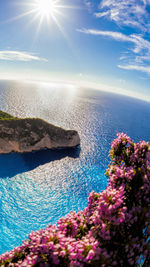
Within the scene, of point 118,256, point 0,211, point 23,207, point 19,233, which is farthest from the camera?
point 23,207

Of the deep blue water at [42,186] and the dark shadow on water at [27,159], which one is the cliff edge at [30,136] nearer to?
the dark shadow on water at [27,159]

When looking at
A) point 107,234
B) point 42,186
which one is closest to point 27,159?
point 42,186

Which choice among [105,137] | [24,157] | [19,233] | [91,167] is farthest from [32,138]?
[105,137]

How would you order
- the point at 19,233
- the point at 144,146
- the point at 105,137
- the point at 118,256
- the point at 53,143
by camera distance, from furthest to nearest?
the point at 105,137
the point at 53,143
the point at 19,233
the point at 144,146
the point at 118,256

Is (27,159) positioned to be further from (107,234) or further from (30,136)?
(107,234)

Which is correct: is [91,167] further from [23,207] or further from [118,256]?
[118,256]

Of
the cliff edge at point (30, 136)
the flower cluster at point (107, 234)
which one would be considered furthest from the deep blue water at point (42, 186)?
the flower cluster at point (107, 234)
